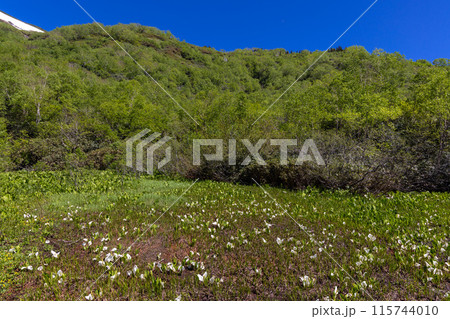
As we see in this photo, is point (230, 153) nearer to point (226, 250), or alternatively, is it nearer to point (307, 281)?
point (226, 250)

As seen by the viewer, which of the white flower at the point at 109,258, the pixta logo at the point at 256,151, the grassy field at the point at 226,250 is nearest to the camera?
the grassy field at the point at 226,250

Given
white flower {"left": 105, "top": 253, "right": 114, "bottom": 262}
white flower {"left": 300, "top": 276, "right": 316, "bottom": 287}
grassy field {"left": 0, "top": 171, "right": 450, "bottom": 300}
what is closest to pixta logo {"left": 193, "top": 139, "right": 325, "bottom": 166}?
grassy field {"left": 0, "top": 171, "right": 450, "bottom": 300}

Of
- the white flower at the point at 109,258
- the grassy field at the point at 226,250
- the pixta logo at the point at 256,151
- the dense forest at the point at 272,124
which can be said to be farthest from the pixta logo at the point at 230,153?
the white flower at the point at 109,258

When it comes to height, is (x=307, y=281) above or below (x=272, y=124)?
below

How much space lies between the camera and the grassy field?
358 centimetres

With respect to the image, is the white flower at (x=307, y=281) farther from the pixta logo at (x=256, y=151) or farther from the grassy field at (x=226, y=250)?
the pixta logo at (x=256, y=151)

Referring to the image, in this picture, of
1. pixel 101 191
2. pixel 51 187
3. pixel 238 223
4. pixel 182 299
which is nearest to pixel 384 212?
pixel 238 223

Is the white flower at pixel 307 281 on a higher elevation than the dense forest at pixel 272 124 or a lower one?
lower

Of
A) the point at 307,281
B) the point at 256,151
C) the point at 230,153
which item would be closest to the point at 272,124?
the point at 256,151

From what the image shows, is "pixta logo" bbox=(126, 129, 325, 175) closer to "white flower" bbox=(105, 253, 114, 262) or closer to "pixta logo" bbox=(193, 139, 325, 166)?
"pixta logo" bbox=(193, 139, 325, 166)

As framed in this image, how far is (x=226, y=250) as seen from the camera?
500cm

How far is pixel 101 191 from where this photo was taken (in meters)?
10.6

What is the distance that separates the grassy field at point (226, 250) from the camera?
11.7 feet

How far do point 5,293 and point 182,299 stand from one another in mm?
2794
